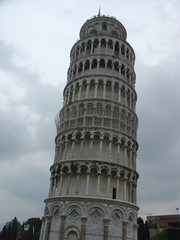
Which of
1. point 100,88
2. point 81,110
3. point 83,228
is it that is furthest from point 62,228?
point 100,88

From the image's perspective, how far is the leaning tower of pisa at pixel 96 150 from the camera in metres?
22.4

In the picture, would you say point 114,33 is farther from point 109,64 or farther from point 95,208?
point 95,208

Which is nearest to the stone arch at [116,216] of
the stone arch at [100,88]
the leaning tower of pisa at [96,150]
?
the leaning tower of pisa at [96,150]

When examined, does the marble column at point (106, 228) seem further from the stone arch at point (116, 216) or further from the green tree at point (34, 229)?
the green tree at point (34, 229)

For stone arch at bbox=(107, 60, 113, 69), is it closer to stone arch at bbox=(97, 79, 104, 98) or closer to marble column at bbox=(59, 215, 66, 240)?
stone arch at bbox=(97, 79, 104, 98)

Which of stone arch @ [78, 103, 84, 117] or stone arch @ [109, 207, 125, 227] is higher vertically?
stone arch @ [78, 103, 84, 117]

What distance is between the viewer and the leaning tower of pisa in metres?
22.4

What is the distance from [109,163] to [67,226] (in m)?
7.06

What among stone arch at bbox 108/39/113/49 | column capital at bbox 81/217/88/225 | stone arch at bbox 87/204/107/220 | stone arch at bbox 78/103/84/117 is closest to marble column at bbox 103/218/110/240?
stone arch at bbox 87/204/107/220

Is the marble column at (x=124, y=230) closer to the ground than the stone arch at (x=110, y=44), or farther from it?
closer to the ground

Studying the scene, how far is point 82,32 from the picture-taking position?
36.4 meters

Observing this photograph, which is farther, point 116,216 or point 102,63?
point 102,63

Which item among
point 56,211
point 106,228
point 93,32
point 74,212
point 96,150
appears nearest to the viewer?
point 106,228

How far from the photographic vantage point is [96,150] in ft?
82.6
